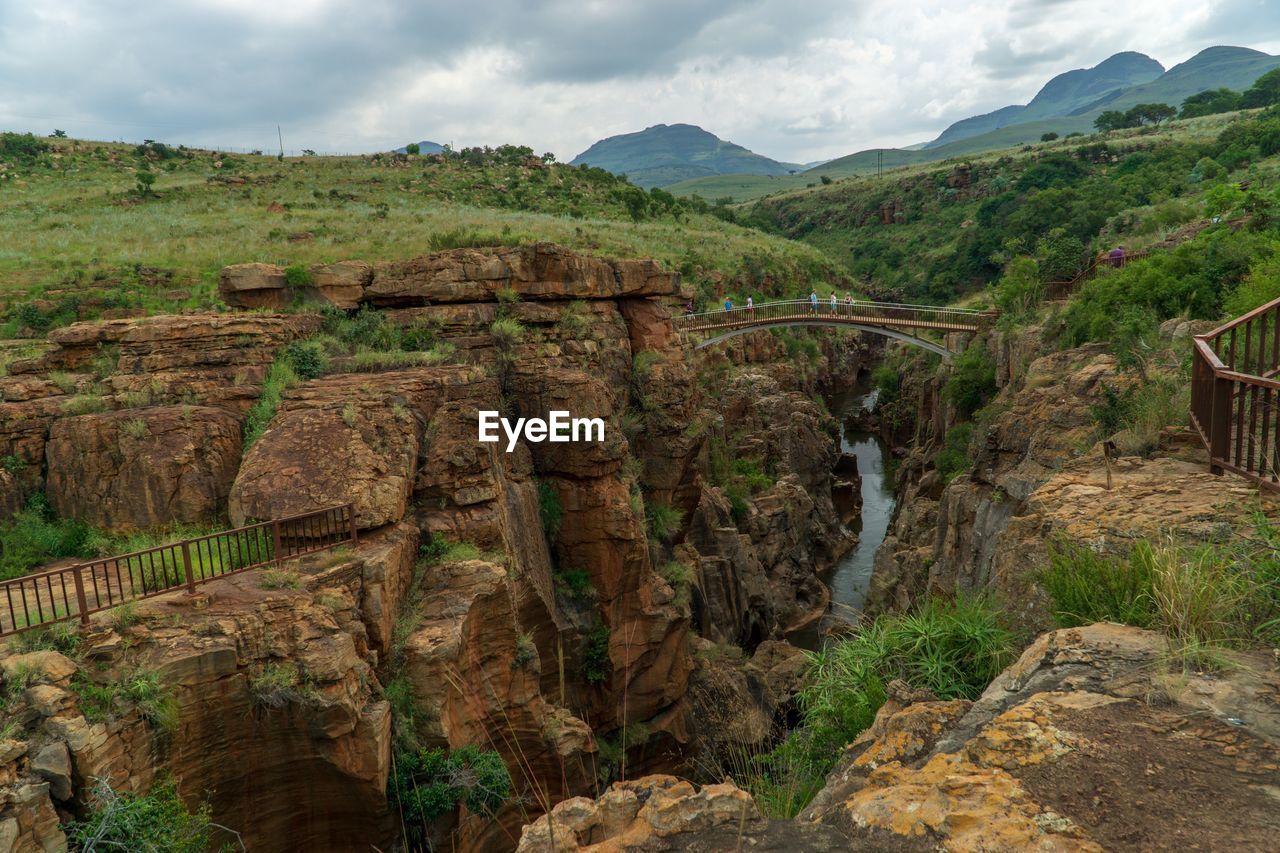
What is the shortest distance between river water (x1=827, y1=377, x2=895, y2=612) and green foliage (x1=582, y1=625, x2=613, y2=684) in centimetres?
527

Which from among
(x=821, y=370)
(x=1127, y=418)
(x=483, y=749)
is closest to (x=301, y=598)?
(x=483, y=749)

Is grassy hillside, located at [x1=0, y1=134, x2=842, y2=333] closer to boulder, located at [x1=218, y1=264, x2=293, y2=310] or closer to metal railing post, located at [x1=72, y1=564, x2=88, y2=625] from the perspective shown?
boulder, located at [x1=218, y1=264, x2=293, y2=310]

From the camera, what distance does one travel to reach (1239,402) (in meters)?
6.22

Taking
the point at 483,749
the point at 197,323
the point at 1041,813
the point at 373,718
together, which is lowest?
the point at 483,749

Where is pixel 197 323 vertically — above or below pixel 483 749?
above

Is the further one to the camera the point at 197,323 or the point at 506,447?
the point at 506,447

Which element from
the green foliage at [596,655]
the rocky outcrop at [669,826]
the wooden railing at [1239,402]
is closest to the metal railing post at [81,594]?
the rocky outcrop at [669,826]

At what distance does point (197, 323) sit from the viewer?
13406mm

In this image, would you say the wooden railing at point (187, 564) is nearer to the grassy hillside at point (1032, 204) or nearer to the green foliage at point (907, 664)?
the green foliage at point (907, 664)

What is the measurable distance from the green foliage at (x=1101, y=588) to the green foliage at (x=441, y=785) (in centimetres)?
744

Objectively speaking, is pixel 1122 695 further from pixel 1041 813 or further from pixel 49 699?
pixel 49 699

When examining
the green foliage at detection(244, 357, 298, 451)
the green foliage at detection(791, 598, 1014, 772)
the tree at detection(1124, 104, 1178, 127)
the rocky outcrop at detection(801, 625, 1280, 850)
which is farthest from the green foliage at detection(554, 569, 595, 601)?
the tree at detection(1124, 104, 1178, 127)

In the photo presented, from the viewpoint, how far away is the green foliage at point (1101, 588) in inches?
202

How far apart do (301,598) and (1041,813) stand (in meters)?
8.26
